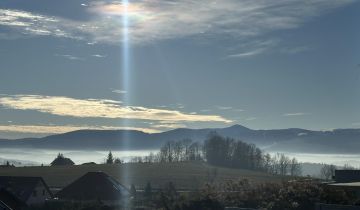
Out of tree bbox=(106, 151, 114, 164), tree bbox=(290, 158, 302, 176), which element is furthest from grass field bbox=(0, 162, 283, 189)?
tree bbox=(290, 158, 302, 176)

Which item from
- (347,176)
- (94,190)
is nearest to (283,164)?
(94,190)

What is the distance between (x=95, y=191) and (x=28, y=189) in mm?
6925

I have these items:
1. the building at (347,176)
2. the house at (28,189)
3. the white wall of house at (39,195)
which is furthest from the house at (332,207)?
the white wall of house at (39,195)

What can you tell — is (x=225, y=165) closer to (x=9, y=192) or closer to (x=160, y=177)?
(x=160, y=177)

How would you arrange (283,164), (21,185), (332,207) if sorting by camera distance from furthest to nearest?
1. (283,164)
2. (21,185)
3. (332,207)

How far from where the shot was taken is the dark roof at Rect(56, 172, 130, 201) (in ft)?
201

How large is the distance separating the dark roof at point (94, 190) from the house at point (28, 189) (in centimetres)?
215

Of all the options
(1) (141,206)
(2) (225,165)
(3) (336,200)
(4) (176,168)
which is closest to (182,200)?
(1) (141,206)

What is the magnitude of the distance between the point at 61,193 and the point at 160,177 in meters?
48.3

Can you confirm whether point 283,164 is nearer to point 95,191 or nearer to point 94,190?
point 94,190

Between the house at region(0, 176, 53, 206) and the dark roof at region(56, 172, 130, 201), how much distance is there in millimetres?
2148

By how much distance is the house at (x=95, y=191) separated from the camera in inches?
2400

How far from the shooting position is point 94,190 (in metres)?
62.5

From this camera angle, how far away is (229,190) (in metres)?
53.6
